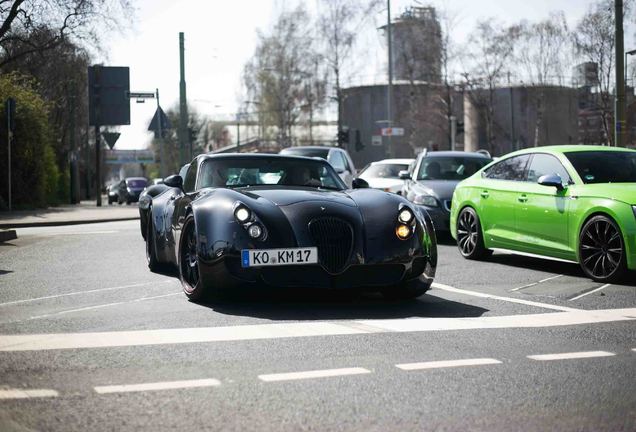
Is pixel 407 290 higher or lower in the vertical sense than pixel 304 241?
lower

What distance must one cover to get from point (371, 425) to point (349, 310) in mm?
3765

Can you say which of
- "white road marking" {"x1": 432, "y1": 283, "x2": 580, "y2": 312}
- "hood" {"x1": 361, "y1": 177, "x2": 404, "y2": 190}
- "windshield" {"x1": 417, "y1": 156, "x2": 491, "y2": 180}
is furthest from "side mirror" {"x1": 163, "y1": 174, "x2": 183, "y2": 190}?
"hood" {"x1": 361, "y1": 177, "x2": 404, "y2": 190}

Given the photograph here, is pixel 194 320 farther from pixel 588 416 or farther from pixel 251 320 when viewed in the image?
pixel 588 416

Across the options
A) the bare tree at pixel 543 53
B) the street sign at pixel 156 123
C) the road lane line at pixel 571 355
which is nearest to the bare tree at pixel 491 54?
the bare tree at pixel 543 53

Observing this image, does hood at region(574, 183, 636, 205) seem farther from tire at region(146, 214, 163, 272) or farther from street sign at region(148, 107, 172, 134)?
street sign at region(148, 107, 172, 134)

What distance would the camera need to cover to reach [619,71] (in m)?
22.3

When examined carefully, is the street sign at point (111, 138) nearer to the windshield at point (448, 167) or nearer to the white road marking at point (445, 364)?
the windshield at point (448, 167)

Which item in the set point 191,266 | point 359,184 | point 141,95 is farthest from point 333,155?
point 191,266

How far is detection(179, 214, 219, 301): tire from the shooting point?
8.53 m

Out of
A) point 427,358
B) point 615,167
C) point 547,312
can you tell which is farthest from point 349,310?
point 615,167

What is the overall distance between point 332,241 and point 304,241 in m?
0.24

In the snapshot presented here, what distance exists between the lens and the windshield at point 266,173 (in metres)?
9.76

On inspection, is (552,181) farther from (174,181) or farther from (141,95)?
(141,95)

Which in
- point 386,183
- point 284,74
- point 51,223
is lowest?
point 51,223
